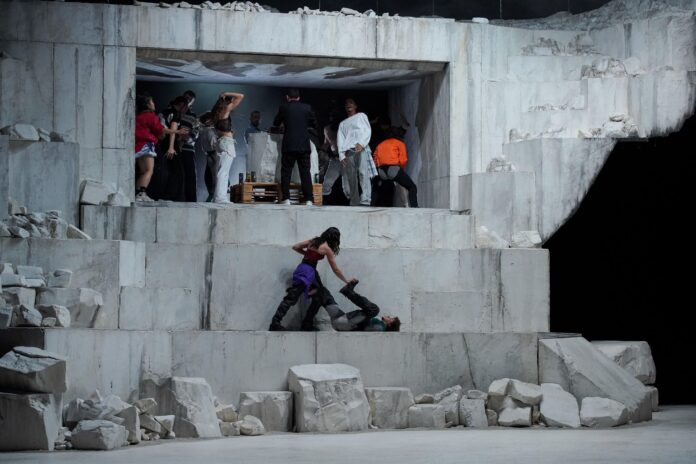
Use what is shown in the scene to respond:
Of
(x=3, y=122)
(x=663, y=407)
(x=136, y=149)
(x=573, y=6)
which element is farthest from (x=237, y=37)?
(x=663, y=407)

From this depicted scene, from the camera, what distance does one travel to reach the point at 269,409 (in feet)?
43.8

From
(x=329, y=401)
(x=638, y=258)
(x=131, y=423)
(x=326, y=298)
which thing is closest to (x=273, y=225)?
(x=326, y=298)

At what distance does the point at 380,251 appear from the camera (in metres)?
15.9

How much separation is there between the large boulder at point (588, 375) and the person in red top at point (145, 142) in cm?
587

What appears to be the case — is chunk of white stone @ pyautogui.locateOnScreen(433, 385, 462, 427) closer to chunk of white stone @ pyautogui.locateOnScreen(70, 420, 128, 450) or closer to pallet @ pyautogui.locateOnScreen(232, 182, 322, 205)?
chunk of white stone @ pyautogui.locateOnScreen(70, 420, 128, 450)

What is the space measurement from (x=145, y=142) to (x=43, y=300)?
445 centimetres

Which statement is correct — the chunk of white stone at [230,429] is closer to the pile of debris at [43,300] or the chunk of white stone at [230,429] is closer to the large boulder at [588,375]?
the pile of debris at [43,300]

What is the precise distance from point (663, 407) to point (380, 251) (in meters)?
4.15

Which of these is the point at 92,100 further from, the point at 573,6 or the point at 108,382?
the point at 573,6

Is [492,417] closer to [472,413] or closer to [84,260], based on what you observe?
[472,413]

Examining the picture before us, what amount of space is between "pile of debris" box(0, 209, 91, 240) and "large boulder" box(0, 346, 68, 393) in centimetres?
301

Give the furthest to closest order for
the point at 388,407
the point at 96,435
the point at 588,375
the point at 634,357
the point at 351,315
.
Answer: the point at 634,357
the point at 351,315
the point at 588,375
the point at 388,407
the point at 96,435

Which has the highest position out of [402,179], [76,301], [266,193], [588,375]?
[402,179]

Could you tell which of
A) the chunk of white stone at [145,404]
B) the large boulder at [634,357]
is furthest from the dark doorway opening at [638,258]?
the chunk of white stone at [145,404]
